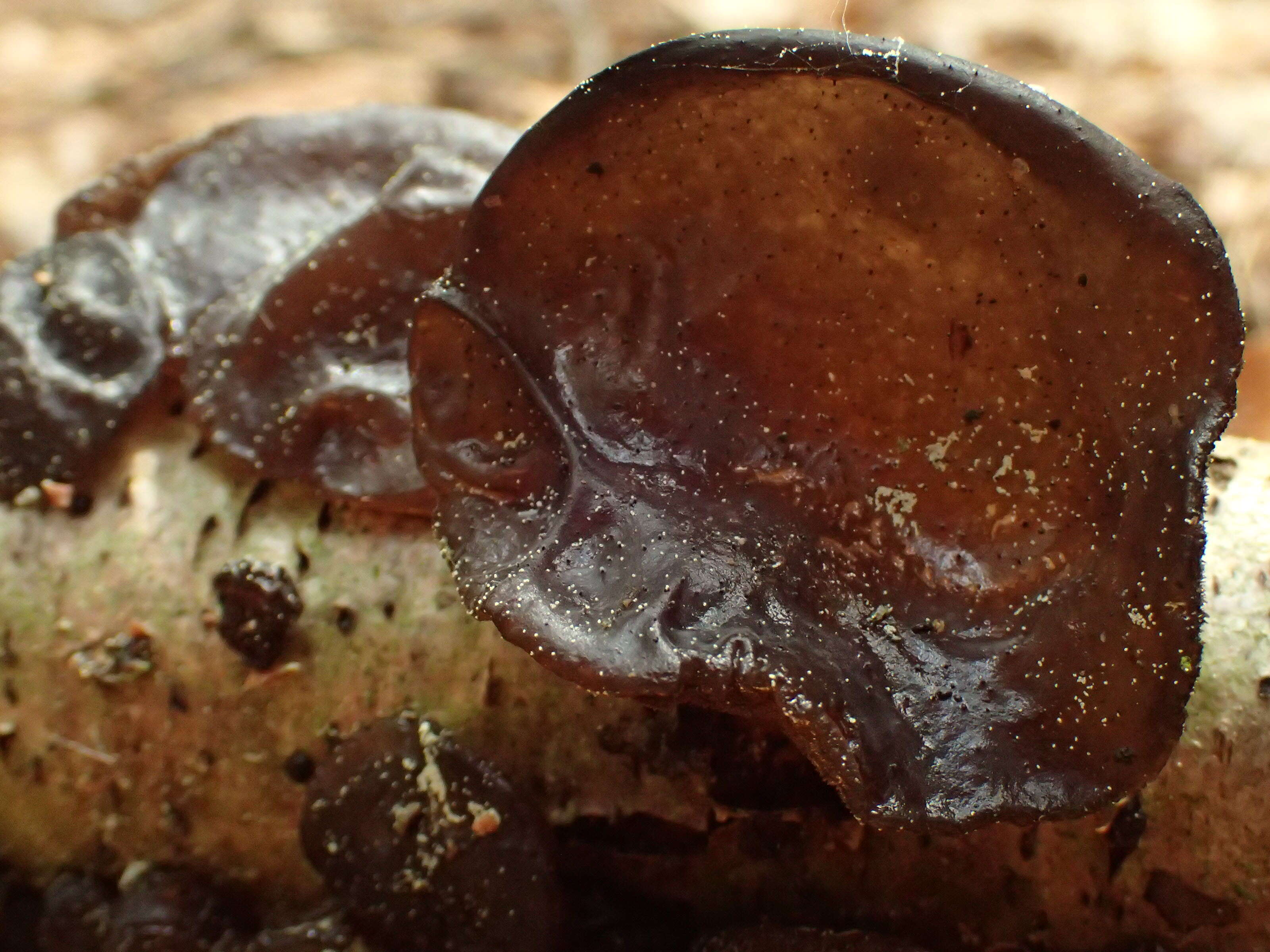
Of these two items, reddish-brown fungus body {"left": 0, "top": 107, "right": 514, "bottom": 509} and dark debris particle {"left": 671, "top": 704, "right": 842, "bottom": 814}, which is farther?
reddish-brown fungus body {"left": 0, "top": 107, "right": 514, "bottom": 509}

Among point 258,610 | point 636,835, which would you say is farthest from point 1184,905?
point 258,610

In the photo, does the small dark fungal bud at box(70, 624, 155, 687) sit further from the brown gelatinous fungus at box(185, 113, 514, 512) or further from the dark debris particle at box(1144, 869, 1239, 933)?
the dark debris particle at box(1144, 869, 1239, 933)

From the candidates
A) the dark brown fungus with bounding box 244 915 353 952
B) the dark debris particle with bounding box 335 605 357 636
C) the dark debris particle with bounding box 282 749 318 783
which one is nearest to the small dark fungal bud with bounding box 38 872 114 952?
the dark brown fungus with bounding box 244 915 353 952

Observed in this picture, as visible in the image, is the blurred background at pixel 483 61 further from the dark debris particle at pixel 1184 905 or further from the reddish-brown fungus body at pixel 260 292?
the dark debris particle at pixel 1184 905

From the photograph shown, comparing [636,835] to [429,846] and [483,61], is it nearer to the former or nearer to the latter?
→ [429,846]

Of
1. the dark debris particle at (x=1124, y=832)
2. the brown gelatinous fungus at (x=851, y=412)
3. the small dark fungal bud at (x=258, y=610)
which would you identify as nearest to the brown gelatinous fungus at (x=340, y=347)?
the small dark fungal bud at (x=258, y=610)

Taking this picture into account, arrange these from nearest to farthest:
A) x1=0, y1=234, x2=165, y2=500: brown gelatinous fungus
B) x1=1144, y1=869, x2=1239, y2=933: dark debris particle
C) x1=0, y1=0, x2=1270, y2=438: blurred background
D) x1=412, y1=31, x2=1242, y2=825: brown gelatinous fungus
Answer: x1=412, y1=31, x2=1242, y2=825: brown gelatinous fungus
x1=1144, y1=869, x2=1239, y2=933: dark debris particle
x1=0, y1=234, x2=165, y2=500: brown gelatinous fungus
x1=0, y1=0, x2=1270, y2=438: blurred background

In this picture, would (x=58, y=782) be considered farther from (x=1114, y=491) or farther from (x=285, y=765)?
(x=1114, y=491)
